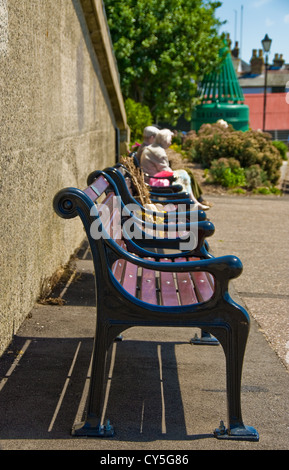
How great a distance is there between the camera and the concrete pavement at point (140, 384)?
2.88m

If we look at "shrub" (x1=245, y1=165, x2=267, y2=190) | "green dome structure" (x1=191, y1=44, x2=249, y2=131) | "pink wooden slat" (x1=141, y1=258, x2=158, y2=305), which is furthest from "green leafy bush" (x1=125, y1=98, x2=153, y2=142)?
"pink wooden slat" (x1=141, y1=258, x2=158, y2=305)

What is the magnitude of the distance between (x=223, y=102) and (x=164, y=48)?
4.33 meters

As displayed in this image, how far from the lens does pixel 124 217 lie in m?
4.55

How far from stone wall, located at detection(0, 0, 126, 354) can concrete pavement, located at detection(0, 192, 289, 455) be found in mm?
277

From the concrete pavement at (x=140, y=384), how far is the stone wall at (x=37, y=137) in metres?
0.28

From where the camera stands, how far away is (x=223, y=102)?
26625 millimetres

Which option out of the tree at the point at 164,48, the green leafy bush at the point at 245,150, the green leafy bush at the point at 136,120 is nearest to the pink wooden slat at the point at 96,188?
the green leafy bush at the point at 136,120

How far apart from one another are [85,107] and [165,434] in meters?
5.24

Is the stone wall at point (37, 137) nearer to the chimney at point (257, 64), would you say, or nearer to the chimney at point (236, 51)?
the chimney at point (257, 64)

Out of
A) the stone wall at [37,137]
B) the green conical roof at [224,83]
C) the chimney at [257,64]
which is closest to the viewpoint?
the stone wall at [37,137]

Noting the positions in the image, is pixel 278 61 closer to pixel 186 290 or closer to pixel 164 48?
pixel 164 48

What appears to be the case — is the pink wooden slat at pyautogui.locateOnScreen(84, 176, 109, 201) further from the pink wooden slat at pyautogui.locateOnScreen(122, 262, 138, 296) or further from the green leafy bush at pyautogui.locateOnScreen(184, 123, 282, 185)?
the green leafy bush at pyautogui.locateOnScreen(184, 123, 282, 185)

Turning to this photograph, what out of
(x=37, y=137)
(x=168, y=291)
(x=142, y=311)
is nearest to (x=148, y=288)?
(x=168, y=291)

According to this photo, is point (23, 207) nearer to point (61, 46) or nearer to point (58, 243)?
point (58, 243)
